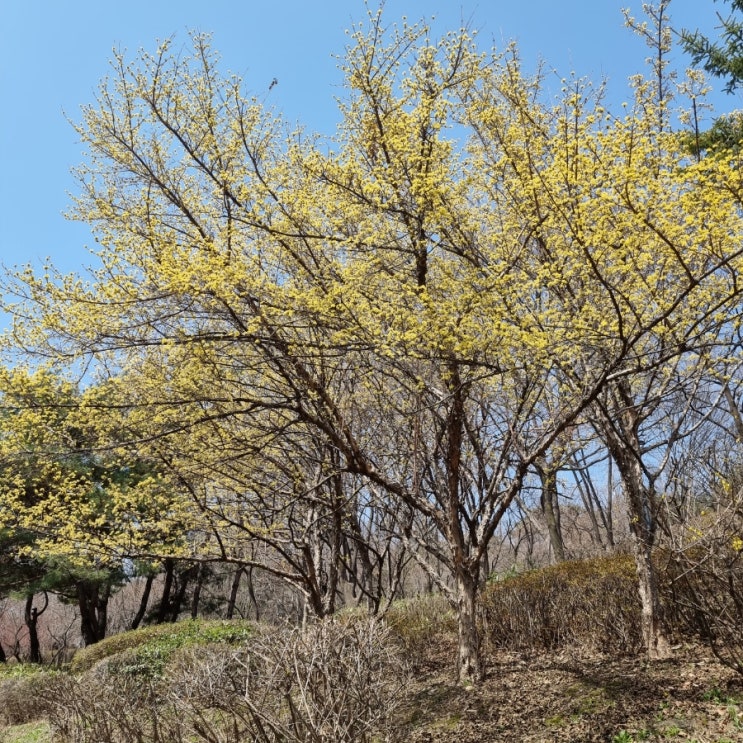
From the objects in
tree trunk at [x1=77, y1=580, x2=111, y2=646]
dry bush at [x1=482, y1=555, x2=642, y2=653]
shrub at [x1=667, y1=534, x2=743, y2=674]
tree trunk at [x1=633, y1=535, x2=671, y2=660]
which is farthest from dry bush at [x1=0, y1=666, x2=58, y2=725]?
shrub at [x1=667, y1=534, x2=743, y2=674]

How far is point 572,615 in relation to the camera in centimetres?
680

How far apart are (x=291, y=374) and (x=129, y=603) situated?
34.0 metres

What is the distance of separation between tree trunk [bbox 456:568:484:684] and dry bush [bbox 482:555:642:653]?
1.42 m

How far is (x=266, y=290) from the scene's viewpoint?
5.03 meters

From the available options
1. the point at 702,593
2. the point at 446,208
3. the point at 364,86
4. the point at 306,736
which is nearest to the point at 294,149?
the point at 364,86

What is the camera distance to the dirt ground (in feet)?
13.3

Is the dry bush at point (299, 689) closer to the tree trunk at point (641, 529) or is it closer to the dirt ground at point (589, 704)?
the dirt ground at point (589, 704)

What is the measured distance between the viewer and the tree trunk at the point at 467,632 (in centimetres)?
568

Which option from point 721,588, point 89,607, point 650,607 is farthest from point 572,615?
point 89,607

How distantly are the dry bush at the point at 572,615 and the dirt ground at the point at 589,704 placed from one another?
0.36 meters

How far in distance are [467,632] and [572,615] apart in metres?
1.72

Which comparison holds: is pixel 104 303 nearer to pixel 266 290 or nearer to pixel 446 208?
pixel 266 290

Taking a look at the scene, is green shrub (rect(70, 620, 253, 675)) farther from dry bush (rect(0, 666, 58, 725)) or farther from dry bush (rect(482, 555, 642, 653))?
dry bush (rect(482, 555, 642, 653))

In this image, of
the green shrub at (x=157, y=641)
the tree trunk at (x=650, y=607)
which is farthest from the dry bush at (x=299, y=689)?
the green shrub at (x=157, y=641)
